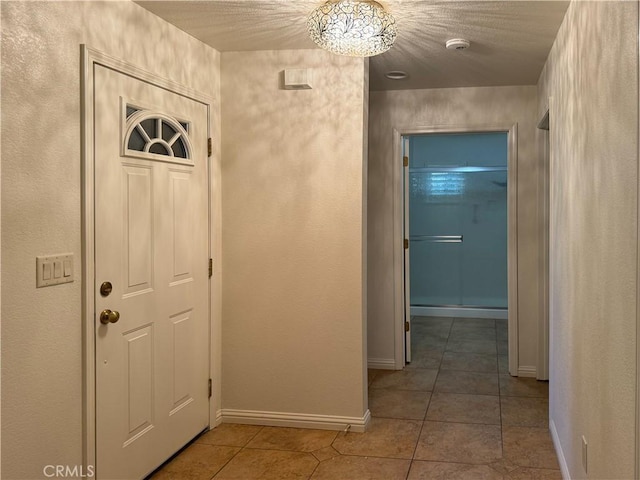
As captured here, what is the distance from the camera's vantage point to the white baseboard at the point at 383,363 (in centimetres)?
504

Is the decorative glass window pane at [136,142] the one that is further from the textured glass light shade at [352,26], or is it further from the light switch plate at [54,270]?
the textured glass light shade at [352,26]

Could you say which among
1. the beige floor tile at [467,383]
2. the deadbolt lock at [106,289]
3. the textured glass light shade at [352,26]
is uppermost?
the textured glass light shade at [352,26]

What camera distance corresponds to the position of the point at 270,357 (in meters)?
3.72

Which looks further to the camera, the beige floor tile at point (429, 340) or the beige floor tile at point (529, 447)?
the beige floor tile at point (429, 340)

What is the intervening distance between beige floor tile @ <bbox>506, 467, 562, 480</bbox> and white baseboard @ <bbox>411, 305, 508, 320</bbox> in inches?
172

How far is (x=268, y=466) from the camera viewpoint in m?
3.15

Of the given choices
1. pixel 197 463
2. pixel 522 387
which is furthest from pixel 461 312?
pixel 197 463

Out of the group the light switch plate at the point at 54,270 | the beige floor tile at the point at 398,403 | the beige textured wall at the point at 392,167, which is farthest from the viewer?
the beige textured wall at the point at 392,167

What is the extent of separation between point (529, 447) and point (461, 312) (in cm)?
415

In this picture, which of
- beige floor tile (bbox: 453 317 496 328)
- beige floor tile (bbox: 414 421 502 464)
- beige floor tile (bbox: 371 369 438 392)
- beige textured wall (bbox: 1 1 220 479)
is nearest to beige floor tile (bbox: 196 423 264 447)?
beige floor tile (bbox: 414 421 502 464)

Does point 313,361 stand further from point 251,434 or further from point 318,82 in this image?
point 318,82

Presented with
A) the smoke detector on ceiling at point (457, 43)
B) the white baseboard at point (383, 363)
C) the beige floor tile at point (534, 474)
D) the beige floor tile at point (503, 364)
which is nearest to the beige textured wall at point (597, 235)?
the beige floor tile at point (534, 474)

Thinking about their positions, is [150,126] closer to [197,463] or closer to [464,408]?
[197,463]

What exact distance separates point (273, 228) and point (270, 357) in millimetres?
778
